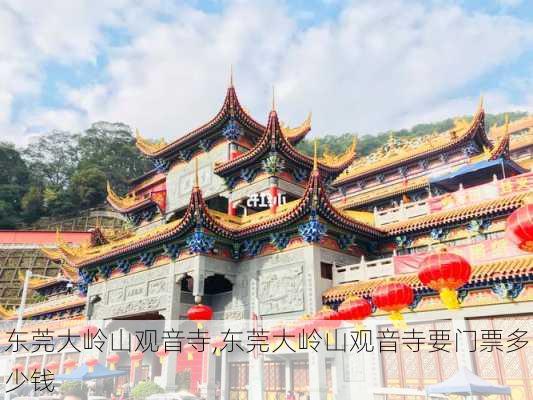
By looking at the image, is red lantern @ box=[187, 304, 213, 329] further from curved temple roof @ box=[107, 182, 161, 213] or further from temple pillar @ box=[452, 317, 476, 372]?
curved temple roof @ box=[107, 182, 161, 213]

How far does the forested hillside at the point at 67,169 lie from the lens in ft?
194

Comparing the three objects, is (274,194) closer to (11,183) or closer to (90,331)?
(90,331)

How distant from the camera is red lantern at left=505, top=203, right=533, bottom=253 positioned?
665 centimetres

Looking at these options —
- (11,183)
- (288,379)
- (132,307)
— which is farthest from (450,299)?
(11,183)

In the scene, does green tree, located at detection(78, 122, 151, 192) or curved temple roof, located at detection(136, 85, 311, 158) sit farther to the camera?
green tree, located at detection(78, 122, 151, 192)

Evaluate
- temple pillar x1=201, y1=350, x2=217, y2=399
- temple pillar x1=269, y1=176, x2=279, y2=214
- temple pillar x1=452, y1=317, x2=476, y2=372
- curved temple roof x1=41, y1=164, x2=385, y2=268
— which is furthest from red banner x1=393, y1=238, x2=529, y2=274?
temple pillar x1=201, y1=350, x2=217, y2=399

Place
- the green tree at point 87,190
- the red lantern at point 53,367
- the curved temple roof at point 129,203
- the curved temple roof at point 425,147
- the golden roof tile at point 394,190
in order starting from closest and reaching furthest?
the curved temple roof at point 425,147 < the golden roof tile at point 394,190 < the curved temple roof at point 129,203 < the red lantern at point 53,367 < the green tree at point 87,190

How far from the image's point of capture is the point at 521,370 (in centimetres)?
1189

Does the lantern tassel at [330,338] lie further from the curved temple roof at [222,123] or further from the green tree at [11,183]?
the green tree at [11,183]

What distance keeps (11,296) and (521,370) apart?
1675 inches

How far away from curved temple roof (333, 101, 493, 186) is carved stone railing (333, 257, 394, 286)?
9610mm

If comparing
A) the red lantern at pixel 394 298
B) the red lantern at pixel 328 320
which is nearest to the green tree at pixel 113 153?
the red lantern at pixel 328 320

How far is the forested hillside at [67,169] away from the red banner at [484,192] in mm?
37614

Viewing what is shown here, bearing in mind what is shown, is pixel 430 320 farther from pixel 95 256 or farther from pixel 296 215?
pixel 95 256
